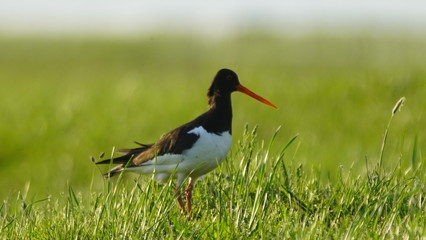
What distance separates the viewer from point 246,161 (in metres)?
5.48

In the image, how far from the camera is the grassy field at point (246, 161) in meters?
5.07

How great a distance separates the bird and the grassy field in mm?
145

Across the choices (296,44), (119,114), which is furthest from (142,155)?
(296,44)

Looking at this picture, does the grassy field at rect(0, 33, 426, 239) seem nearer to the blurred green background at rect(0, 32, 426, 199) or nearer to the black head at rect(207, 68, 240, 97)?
the blurred green background at rect(0, 32, 426, 199)

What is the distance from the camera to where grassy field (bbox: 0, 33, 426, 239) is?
5074 mm

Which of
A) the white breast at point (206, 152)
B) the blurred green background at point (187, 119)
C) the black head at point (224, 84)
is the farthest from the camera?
the blurred green background at point (187, 119)

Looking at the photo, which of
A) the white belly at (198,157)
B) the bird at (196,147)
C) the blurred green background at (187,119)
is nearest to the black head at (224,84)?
the bird at (196,147)

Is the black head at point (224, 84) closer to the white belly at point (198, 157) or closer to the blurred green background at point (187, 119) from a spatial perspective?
the white belly at point (198, 157)

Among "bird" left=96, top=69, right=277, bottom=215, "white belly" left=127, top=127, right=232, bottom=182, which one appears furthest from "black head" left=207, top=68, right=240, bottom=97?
"white belly" left=127, top=127, right=232, bottom=182

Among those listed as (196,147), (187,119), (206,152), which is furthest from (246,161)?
(187,119)

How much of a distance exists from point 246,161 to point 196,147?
3.37 ft

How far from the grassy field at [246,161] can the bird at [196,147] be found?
145mm

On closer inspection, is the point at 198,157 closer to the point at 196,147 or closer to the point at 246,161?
the point at 196,147

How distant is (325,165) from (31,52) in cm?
5250
